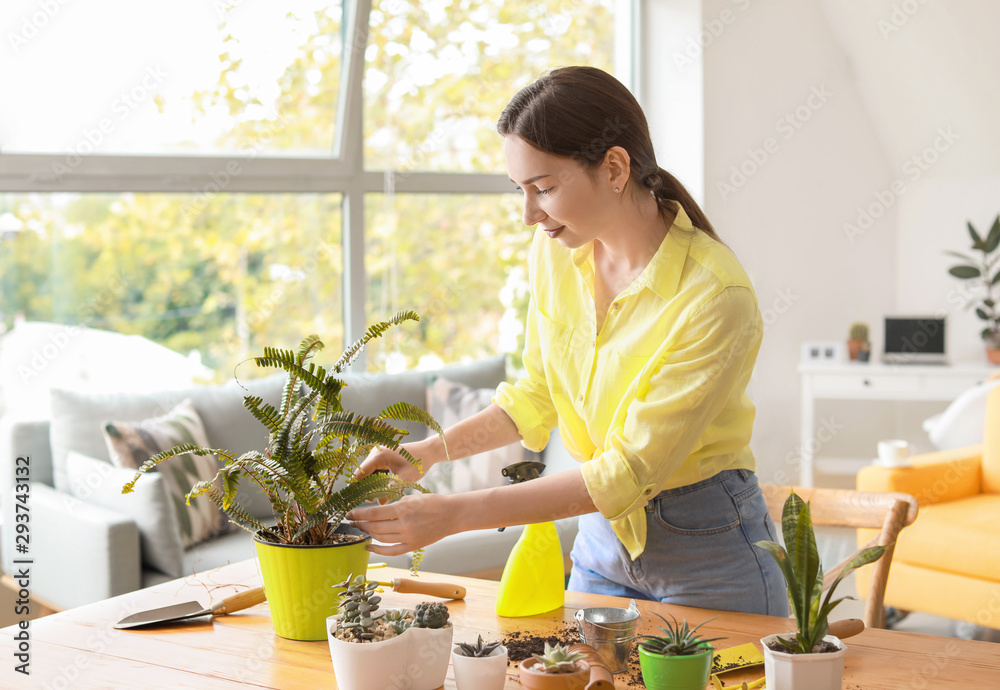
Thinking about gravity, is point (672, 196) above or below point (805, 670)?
above

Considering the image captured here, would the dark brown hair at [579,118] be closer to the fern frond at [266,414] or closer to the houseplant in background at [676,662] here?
the fern frond at [266,414]

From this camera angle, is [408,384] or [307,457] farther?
[408,384]

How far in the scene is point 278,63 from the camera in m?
3.51

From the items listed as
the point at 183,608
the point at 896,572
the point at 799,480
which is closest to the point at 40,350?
the point at 183,608

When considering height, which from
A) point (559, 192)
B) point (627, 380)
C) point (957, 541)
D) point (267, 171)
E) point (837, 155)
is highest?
point (837, 155)

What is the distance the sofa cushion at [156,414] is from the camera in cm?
285

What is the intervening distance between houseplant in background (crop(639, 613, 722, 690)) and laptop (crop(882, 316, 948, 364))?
14.1 feet

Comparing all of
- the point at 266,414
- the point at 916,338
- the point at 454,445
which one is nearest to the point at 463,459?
the point at 454,445

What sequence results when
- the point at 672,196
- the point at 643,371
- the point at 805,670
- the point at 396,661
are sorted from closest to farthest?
the point at 805,670, the point at 396,661, the point at 643,371, the point at 672,196

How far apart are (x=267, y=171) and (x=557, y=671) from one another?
282 centimetres

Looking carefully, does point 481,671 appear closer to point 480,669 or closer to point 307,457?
point 480,669

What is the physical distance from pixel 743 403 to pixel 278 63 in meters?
2.65

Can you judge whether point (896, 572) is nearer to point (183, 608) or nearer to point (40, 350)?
point (183, 608)

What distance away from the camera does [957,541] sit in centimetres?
299
